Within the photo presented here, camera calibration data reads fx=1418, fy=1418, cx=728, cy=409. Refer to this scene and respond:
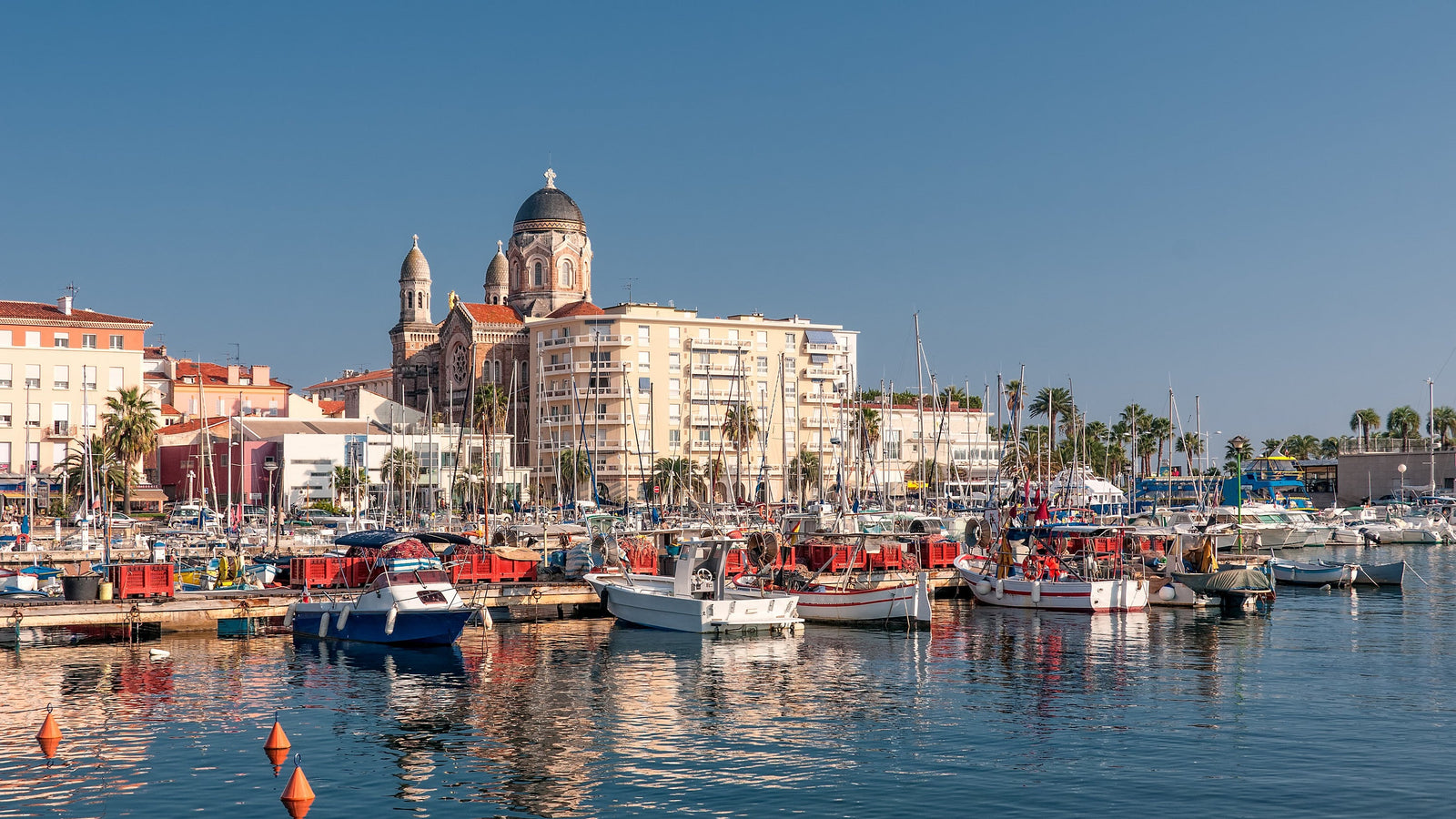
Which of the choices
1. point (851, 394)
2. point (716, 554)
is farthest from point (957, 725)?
point (851, 394)

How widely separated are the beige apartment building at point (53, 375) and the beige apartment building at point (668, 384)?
115 feet

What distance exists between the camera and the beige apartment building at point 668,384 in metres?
125

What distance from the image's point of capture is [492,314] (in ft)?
457

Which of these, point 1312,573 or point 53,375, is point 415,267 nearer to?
point 53,375

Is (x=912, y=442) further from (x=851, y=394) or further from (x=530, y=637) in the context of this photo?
(x=530, y=637)

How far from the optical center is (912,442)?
14075cm

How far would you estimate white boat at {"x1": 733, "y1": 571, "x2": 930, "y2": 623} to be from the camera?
163 feet

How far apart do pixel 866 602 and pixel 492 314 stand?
311ft

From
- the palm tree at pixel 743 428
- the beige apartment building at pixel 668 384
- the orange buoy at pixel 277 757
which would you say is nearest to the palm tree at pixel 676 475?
the beige apartment building at pixel 668 384

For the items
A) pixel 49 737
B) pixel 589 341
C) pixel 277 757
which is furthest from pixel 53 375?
pixel 277 757

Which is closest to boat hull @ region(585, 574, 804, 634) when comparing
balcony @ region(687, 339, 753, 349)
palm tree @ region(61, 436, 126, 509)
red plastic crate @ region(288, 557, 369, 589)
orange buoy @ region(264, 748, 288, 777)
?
red plastic crate @ region(288, 557, 369, 589)

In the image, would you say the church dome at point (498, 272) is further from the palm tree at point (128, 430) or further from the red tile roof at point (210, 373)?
the palm tree at point (128, 430)

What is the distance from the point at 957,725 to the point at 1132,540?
3431 centimetres

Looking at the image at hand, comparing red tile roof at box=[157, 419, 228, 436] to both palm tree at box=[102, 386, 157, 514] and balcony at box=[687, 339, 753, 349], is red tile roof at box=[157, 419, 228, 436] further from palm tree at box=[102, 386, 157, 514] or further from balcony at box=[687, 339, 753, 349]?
balcony at box=[687, 339, 753, 349]
